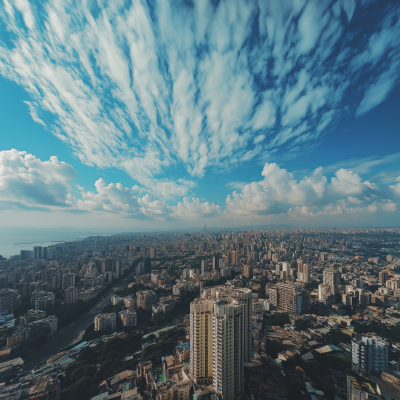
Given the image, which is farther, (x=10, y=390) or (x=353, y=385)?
(x=10, y=390)

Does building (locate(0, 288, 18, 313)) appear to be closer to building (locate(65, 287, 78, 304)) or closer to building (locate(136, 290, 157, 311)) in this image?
building (locate(65, 287, 78, 304))

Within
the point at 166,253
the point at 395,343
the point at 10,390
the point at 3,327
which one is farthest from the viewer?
the point at 166,253

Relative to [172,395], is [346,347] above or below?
below

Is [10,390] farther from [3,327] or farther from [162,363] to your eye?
[3,327]

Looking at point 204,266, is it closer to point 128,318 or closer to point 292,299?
point 292,299

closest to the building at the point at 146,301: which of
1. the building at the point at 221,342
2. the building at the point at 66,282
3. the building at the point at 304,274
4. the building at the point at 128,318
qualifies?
the building at the point at 128,318

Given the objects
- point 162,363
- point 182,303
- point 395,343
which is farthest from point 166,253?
point 395,343

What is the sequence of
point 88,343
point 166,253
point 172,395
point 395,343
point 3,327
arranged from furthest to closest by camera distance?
point 166,253 < point 3,327 < point 88,343 < point 395,343 < point 172,395

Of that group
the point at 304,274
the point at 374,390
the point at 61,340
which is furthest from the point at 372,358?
the point at 61,340
